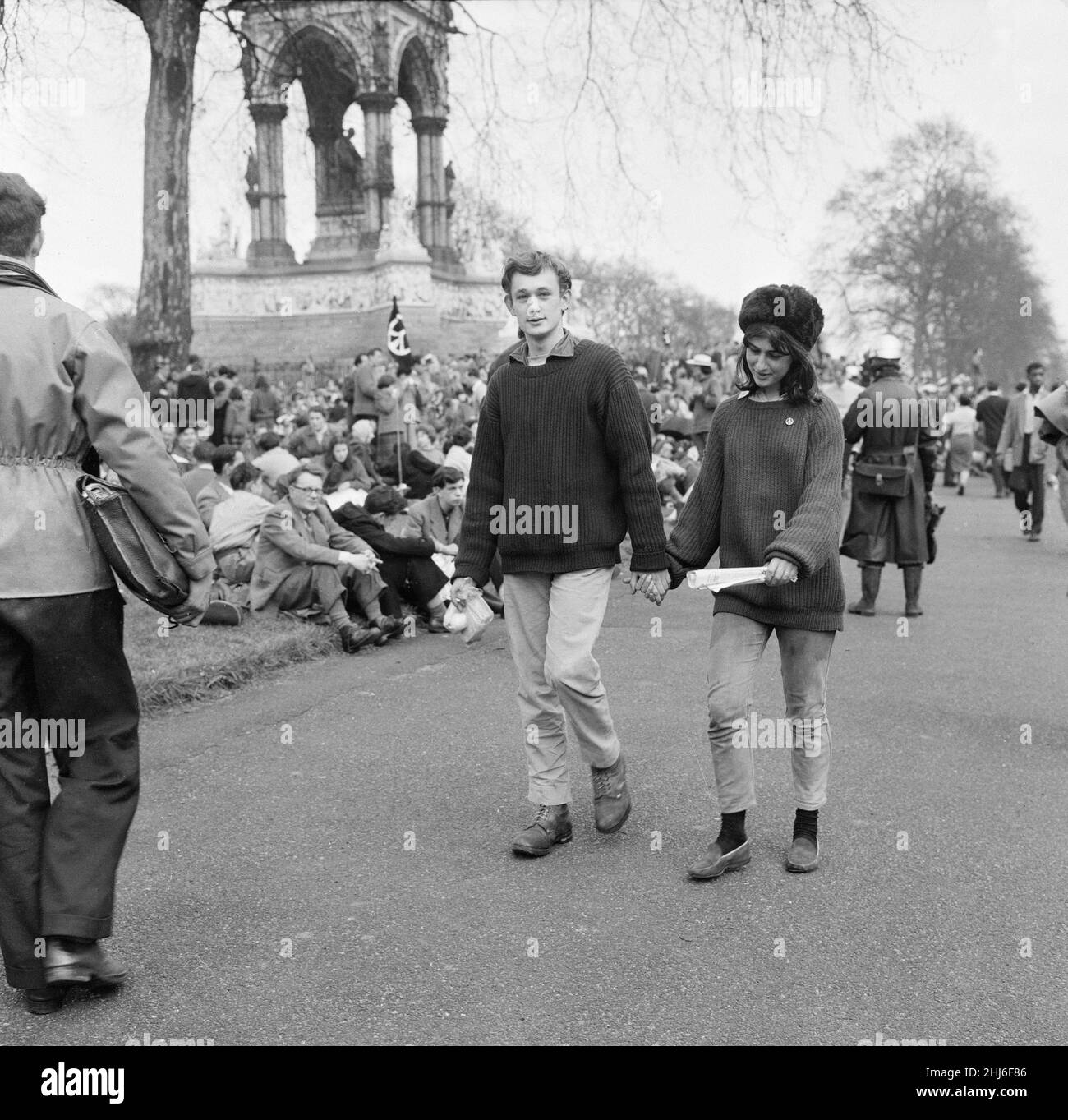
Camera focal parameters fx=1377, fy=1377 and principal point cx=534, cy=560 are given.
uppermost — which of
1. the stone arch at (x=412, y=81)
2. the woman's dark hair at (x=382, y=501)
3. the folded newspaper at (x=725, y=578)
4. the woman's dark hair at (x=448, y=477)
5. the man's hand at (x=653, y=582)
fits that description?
the stone arch at (x=412, y=81)

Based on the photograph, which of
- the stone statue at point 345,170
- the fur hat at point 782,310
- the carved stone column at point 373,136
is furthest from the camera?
the stone statue at point 345,170

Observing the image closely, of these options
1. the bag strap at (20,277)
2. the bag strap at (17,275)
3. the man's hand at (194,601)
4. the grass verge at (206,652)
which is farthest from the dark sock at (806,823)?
the grass verge at (206,652)

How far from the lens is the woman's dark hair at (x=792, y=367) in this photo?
14.9 feet

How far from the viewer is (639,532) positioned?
15.8 ft

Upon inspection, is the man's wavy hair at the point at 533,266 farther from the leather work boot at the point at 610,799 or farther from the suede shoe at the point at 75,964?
the suede shoe at the point at 75,964

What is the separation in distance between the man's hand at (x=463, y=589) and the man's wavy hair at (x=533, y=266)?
1.04 metres

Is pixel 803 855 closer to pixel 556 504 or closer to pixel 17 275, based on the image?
pixel 556 504

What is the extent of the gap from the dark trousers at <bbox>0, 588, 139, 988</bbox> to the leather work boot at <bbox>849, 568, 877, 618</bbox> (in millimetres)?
7642

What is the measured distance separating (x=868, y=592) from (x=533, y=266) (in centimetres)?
643

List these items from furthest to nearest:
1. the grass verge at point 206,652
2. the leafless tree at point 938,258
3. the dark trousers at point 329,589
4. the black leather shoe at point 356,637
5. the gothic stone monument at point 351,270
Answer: the leafless tree at point 938,258 → the gothic stone monument at point 351,270 → the dark trousers at point 329,589 → the black leather shoe at point 356,637 → the grass verge at point 206,652

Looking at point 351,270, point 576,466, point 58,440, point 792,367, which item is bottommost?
point 576,466

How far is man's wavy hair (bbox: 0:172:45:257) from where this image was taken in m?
3.57

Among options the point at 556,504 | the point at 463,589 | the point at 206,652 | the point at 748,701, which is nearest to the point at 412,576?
the point at 206,652
